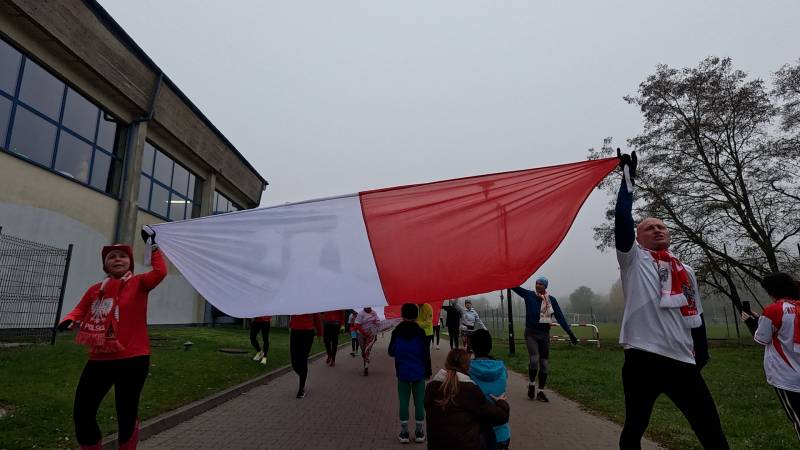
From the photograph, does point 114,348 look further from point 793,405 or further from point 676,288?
point 793,405

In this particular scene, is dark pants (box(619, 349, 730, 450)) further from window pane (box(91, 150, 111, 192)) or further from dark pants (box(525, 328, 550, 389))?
window pane (box(91, 150, 111, 192))

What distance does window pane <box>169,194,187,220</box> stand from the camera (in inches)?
934

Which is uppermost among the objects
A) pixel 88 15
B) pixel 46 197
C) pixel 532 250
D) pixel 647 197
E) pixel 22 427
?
pixel 88 15

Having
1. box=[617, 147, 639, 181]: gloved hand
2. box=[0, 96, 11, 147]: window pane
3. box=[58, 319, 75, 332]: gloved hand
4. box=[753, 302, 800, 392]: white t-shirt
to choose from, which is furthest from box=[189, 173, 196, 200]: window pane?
box=[753, 302, 800, 392]: white t-shirt

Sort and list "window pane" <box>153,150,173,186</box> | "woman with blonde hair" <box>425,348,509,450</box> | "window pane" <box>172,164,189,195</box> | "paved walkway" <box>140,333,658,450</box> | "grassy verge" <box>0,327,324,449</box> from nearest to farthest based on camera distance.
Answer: "woman with blonde hair" <box>425,348,509,450</box> → "grassy verge" <box>0,327,324,449</box> → "paved walkway" <box>140,333,658,450</box> → "window pane" <box>153,150,173,186</box> → "window pane" <box>172,164,189,195</box>

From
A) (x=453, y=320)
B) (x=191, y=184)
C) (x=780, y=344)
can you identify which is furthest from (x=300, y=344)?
(x=191, y=184)

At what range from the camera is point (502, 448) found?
4.10 metres

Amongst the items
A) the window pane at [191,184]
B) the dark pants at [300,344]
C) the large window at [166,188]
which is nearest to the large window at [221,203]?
the window pane at [191,184]

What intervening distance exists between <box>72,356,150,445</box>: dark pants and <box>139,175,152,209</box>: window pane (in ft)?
64.9

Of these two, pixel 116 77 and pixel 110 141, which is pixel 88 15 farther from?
pixel 110 141

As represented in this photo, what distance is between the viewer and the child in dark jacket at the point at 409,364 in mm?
5488

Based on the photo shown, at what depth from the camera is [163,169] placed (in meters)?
23.0

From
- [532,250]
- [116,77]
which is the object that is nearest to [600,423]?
[532,250]

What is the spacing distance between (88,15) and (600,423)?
19.2m
